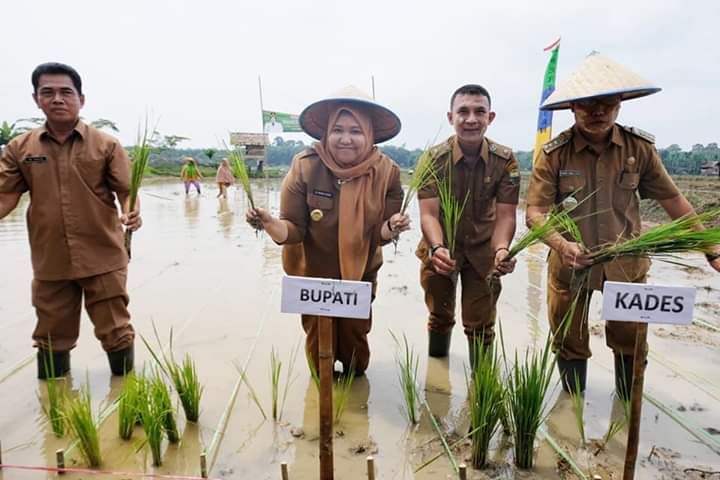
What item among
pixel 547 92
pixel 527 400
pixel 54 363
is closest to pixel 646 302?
pixel 527 400

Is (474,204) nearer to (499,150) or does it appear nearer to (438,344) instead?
(499,150)

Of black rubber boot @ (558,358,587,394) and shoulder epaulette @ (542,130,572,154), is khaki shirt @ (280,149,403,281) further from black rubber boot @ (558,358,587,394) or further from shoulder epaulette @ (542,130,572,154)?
black rubber boot @ (558,358,587,394)

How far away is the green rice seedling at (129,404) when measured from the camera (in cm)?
207

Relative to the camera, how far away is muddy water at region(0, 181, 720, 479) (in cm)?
212

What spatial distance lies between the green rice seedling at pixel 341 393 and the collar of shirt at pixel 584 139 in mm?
1604

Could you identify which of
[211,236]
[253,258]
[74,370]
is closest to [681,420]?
[74,370]

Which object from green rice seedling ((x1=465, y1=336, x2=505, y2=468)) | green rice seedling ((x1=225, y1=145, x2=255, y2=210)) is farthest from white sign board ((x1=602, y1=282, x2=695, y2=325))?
green rice seedling ((x1=225, y1=145, x2=255, y2=210))

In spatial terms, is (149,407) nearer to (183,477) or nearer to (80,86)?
(183,477)

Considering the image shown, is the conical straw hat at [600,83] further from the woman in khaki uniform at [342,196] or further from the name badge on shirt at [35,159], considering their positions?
the name badge on shirt at [35,159]

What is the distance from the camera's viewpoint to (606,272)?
244cm

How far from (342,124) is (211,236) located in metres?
6.10

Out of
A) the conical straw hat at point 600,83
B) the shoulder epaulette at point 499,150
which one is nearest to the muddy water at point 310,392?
the shoulder epaulette at point 499,150

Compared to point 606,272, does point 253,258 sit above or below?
below

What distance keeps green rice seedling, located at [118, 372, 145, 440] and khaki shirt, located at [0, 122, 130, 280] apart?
2.80ft
